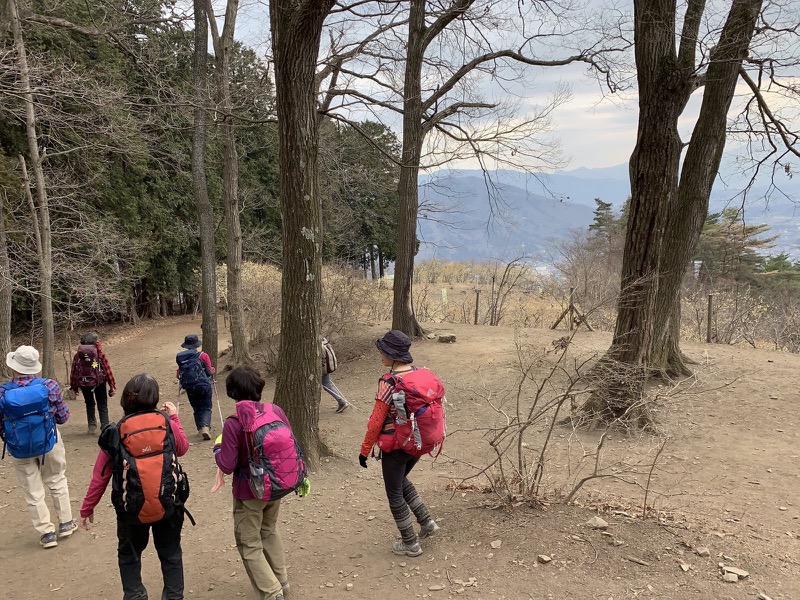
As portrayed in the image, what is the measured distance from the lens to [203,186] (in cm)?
1163

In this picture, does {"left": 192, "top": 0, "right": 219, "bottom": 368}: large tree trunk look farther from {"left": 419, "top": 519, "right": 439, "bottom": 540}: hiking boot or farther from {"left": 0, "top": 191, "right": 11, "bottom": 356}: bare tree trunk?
{"left": 419, "top": 519, "right": 439, "bottom": 540}: hiking boot

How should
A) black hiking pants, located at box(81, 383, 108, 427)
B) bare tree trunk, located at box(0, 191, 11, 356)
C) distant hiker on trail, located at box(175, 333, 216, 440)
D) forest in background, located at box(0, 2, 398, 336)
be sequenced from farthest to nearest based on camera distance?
bare tree trunk, located at box(0, 191, 11, 356), forest in background, located at box(0, 2, 398, 336), black hiking pants, located at box(81, 383, 108, 427), distant hiker on trail, located at box(175, 333, 216, 440)

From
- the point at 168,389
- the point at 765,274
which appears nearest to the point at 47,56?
the point at 168,389

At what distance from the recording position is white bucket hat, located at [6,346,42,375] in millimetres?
→ 4035

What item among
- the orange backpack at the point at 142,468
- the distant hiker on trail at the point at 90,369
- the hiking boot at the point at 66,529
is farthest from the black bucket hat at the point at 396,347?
the distant hiker on trail at the point at 90,369

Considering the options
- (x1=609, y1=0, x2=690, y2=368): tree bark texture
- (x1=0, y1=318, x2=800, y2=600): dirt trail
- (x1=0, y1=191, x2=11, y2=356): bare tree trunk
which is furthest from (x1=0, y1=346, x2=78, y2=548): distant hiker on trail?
(x1=0, y1=191, x2=11, y2=356): bare tree trunk

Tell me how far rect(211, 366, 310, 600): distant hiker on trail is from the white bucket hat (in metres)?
2.11

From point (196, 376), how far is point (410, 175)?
7.51 m

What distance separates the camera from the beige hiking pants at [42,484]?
13.9ft

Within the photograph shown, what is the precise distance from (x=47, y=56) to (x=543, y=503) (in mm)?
15539

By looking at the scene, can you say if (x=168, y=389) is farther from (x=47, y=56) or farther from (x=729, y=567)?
(x=729, y=567)

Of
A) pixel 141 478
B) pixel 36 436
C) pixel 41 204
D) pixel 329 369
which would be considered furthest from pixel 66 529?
pixel 41 204

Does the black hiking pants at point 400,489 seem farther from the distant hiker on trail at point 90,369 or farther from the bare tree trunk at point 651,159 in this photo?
the distant hiker on trail at point 90,369

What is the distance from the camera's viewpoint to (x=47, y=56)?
13211mm
